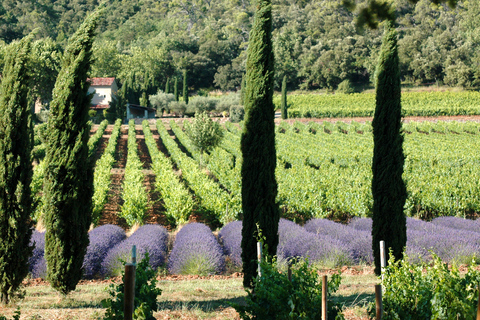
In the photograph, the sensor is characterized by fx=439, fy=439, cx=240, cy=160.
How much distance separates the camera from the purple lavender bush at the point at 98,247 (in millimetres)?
9141

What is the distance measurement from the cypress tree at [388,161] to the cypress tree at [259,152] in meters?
2.34

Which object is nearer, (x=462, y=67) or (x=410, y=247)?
(x=410, y=247)

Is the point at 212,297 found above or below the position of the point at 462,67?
below

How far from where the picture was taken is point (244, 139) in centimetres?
858

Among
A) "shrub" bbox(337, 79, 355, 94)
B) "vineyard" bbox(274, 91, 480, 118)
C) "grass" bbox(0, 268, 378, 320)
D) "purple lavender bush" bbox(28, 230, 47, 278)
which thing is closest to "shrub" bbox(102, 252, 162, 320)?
"grass" bbox(0, 268, 378, 320)

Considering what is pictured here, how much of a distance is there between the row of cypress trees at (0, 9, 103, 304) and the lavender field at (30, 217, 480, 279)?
5.28ft

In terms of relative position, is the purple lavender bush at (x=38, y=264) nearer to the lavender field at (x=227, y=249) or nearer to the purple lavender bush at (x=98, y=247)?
the lavender field at (x=227, y=249)

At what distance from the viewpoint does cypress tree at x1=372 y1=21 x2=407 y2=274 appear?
29.6 feet

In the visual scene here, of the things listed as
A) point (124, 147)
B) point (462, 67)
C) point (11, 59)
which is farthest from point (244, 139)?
point (462, 67)

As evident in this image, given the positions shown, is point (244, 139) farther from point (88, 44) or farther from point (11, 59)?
point (11, 59)

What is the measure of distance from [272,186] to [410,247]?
12.8 feet

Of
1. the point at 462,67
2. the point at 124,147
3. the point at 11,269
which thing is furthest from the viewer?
the point at 462,67

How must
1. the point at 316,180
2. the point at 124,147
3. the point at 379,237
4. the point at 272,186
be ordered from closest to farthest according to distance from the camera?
the point at 272,186
the point at 379,237
the point at 316,180
the point at 124,147

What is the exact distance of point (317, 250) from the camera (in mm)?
9648
